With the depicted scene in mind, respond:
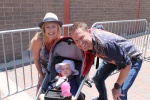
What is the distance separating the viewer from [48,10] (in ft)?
19.2

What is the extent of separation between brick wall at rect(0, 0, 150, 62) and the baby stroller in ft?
9.96

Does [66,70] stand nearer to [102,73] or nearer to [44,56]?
[44,56]

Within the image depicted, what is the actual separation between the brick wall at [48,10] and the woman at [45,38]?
2744 millimetres

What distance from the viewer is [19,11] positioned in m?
5.13

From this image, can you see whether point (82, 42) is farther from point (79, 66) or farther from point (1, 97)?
point (1, 97)

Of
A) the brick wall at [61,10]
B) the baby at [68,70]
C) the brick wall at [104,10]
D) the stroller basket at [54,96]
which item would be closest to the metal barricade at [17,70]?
the brick wall at [61,10]

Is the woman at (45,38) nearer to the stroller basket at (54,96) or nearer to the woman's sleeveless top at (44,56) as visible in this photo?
the woman's sleeveless top at (44,56)

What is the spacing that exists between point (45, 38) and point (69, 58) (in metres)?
0.44

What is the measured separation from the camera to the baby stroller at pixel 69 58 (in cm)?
230

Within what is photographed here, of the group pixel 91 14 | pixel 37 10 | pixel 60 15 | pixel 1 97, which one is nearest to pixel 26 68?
pixel 1 97

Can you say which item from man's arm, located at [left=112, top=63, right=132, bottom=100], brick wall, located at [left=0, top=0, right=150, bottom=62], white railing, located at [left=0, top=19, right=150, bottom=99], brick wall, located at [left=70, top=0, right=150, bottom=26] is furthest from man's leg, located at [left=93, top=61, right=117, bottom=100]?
brick wall, located at [left=70, top=0, right=150, bottom=26]

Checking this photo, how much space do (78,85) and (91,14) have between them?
5.72 m

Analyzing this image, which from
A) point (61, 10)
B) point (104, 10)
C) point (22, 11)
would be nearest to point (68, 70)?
point (22, 11)

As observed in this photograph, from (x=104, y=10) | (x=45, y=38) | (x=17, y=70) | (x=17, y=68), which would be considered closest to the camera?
(x=45, y=38)
